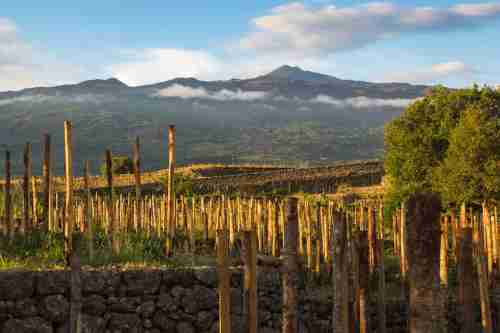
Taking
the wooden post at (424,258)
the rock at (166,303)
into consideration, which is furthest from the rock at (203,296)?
the wooden post at (424,258)

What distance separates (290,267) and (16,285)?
15.9 ft

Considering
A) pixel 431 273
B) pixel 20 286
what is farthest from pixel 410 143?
pixel 431 273

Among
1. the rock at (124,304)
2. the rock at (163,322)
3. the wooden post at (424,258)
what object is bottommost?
the rock at (163,322)

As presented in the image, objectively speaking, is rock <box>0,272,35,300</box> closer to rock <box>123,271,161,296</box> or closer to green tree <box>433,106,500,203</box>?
rock <box>123,271,161,296</box>

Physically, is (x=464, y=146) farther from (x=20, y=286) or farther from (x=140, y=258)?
(x=20, y=286)

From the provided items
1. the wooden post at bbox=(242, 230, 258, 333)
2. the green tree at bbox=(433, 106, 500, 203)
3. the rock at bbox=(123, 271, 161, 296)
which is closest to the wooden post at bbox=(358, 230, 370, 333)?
the wooden post at bbox=(242, 230, 258, 333)

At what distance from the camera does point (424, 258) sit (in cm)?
312

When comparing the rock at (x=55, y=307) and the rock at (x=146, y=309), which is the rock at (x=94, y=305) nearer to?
the rock at (x=55, y=307)

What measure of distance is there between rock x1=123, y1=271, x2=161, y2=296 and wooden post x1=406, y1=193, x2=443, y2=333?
667 centimetres

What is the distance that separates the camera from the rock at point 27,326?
8.85 m

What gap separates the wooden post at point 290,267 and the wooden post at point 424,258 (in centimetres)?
233

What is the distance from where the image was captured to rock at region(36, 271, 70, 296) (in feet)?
29.3

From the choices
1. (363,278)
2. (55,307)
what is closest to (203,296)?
(55,307)

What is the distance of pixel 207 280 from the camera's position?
9.67m
